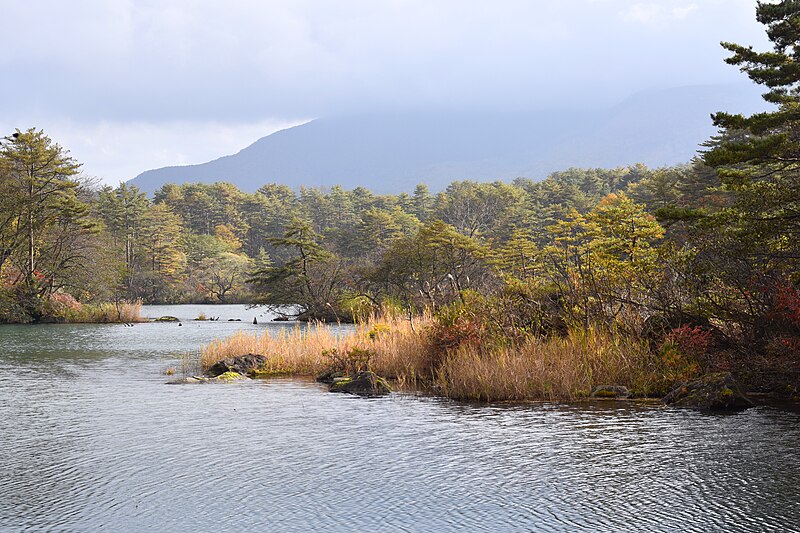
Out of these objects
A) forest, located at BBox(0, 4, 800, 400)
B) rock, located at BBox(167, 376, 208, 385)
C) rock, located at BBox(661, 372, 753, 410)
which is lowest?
rock, located at BBox(167, 376, 208, 385)

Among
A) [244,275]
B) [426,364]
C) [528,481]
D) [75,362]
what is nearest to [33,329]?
[75,362]

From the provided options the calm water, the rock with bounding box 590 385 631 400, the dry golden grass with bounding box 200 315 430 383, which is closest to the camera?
the calm water

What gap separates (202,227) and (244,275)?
1201 inches

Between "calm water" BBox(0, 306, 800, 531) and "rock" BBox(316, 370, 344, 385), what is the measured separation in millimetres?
2813

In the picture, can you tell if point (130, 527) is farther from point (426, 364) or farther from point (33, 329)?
point (33, 329)

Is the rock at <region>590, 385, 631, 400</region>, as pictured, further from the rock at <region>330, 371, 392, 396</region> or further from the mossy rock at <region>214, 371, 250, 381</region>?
the mossy rock at <region>214, 371, 250, 381</region>

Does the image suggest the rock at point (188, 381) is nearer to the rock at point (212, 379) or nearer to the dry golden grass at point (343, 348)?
the rock at point (212, 379)

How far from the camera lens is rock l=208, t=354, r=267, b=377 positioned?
1989 centimetres

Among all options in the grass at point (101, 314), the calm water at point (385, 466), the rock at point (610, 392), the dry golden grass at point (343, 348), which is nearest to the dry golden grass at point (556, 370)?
the rock at point (610, 392)

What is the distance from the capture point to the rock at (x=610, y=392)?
14.3 meters

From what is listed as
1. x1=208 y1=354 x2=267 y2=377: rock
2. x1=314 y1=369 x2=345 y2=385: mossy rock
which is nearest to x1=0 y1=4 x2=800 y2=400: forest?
x1=314 y1=369 x2=345 y2=385: mossy rock

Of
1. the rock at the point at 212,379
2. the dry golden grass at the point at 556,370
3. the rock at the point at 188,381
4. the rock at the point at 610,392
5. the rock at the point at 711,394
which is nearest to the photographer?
the rock at the point at 711,394

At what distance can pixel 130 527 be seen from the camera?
7.06 metres

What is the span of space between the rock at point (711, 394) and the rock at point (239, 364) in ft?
35.2
